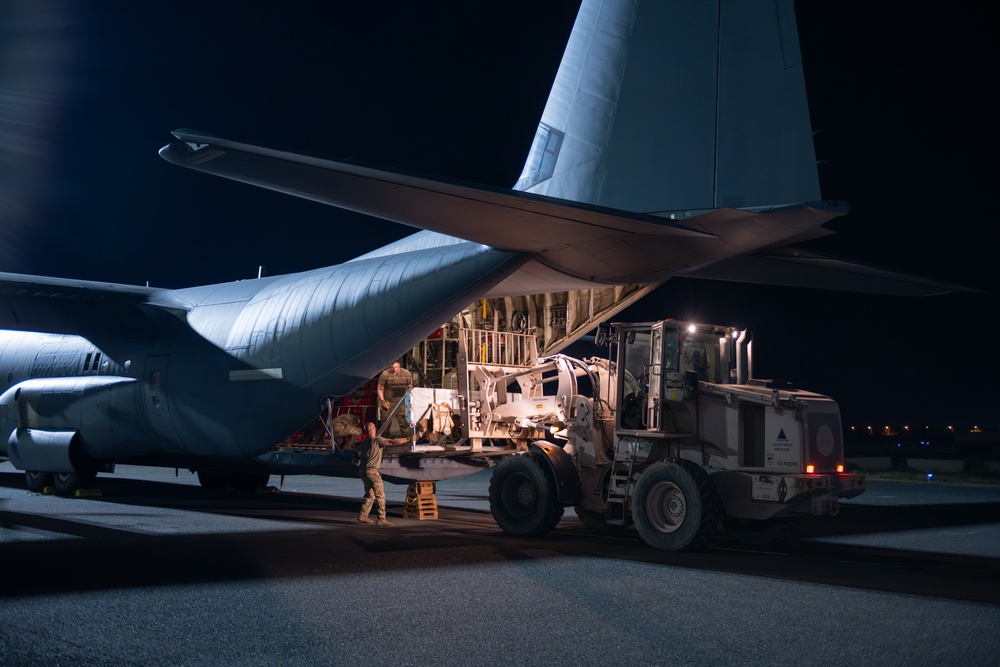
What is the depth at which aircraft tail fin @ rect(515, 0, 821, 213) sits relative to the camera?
1028cm

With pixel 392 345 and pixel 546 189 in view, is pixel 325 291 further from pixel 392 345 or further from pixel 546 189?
pixel 546 189

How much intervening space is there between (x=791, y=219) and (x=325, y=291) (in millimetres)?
A: 7594

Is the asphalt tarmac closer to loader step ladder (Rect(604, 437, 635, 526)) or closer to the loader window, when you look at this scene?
loader step ladder (Rect(604, 437, 635, 526))

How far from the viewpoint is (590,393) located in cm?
1303

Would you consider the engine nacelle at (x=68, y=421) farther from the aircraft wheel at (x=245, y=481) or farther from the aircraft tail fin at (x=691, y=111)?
the aircraft tail fin at (x=691, y=111)

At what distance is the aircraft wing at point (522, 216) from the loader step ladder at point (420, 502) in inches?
201

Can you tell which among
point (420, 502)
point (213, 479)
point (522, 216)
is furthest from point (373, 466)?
point (213, 479)

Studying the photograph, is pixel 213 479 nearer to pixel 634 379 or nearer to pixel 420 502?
pixel 420 502

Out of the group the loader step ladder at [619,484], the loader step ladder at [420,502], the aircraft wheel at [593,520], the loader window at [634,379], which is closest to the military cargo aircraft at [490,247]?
the loader window at [634,379]

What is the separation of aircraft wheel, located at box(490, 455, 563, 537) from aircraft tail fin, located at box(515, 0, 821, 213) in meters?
3.82

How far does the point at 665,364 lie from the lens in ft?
37.6

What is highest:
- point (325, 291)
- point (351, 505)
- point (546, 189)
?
point (546, 189)

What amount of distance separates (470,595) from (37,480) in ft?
46.4

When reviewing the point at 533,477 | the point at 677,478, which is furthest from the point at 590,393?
the point at 677,478
